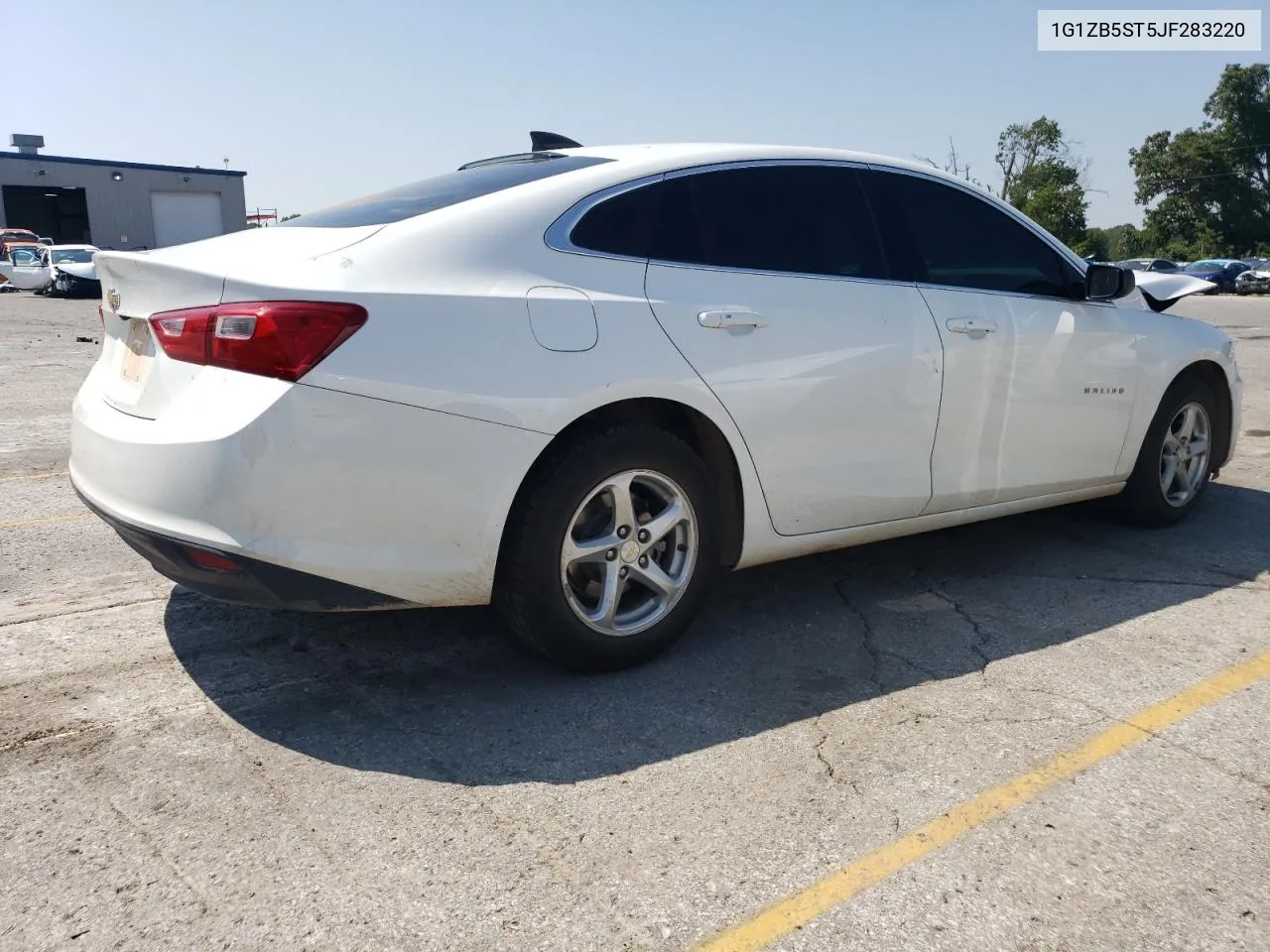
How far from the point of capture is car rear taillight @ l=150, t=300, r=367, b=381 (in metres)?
2.89

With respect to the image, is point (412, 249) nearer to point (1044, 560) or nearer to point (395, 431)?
point (395, 431)

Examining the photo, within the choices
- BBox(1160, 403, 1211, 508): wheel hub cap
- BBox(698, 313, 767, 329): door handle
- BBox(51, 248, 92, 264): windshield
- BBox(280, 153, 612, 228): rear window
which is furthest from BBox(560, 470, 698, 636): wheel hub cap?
BBox(51, 248, 92, 264): windshield

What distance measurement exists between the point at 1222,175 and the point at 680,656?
250ft

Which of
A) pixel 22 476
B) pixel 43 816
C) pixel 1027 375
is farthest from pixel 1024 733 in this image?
pixel 22 476

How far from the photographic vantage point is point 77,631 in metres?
3.83

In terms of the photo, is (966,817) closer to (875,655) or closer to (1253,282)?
(875,655)

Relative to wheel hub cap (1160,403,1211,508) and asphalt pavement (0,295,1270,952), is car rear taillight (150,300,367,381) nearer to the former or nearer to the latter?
asphalt pavement (0,295,1270,952)

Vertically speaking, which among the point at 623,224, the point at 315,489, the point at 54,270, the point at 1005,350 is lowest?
the point at 315,489

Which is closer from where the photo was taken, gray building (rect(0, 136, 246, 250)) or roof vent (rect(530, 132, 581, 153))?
roof vent (rect(530, 132, 581, 153))

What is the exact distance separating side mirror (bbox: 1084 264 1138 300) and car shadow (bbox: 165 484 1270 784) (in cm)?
119

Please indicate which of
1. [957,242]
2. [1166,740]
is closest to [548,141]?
[957,242]

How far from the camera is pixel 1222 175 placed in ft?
224

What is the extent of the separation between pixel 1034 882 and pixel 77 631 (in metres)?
3.16

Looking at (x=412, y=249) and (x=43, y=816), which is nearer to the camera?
(x=43, y=816)
